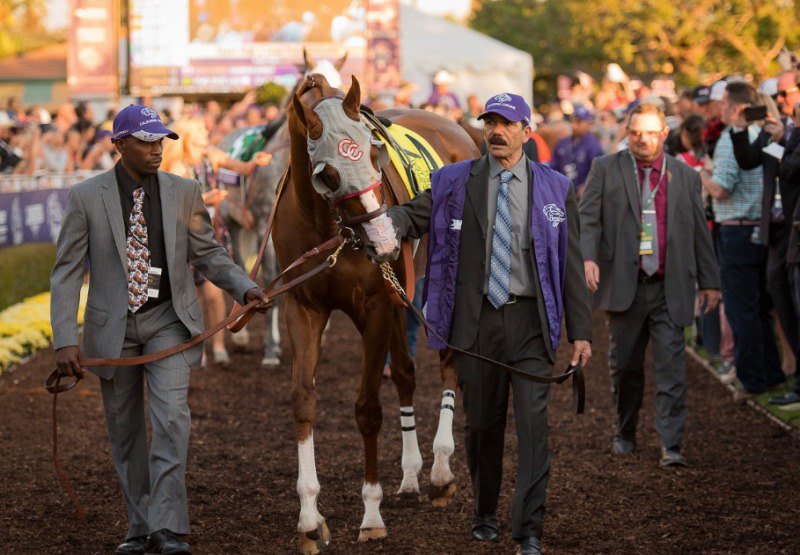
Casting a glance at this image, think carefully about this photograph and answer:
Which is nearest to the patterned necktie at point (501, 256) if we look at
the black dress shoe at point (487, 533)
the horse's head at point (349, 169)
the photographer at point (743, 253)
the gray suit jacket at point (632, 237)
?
the horse's head at point (349, 169)

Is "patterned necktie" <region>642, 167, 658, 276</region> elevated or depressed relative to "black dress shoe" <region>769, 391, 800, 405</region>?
elevated

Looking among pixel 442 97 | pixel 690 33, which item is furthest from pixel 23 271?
pixel 690 33

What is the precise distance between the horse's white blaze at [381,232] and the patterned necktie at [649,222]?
276 centimetres

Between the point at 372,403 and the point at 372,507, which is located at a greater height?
the point at 372,403

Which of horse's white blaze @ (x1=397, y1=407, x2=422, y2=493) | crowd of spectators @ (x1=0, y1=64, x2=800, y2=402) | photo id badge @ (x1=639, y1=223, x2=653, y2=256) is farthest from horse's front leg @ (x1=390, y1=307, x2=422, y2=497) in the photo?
crowd of spectators @ (x1=0, y1=64, x2=800, y2=402)

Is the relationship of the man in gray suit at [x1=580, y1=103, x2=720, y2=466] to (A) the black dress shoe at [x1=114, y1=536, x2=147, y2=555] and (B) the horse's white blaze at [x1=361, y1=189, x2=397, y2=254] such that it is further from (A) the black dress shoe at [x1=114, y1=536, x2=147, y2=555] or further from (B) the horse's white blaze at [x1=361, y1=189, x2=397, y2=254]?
(A) the black dress shoe at [x1=114, y1=536, x2=147, y2=555]

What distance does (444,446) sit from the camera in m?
6.88

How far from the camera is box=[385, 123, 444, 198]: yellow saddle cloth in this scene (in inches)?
270

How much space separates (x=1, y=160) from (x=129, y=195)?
12.4m

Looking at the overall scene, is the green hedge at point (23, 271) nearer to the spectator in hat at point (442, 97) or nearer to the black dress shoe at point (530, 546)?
the spectator in hat at point (442, 97)

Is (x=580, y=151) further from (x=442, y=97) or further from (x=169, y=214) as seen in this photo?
(x=169, y=214)

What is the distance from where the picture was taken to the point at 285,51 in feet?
101

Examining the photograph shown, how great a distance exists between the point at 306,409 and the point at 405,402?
1.26 meters

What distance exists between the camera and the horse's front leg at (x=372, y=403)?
6.07 meters
